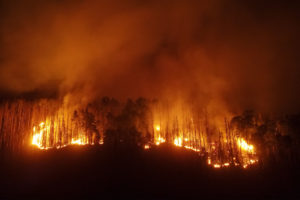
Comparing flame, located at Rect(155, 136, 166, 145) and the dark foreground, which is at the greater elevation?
flame, located at Rect(155, 136, 166, 145)

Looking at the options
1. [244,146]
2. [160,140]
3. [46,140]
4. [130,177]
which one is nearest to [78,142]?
[46,140]

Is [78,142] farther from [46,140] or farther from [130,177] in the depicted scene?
[130,177]

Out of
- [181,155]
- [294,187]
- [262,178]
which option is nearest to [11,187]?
[181,155]

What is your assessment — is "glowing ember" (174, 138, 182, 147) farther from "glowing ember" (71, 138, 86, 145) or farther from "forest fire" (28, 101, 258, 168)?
"glowing ember" (71, 138, 86, 145)

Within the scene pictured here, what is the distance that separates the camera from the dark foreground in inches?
799

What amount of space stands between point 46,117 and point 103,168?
30.6ft

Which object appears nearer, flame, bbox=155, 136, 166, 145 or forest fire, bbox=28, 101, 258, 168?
forest fire, bbox=28, 101, 258, 168

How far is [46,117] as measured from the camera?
2839 centimetres

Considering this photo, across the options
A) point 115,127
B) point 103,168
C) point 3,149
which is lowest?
Result: point 103,168

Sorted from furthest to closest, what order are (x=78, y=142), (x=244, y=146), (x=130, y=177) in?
(x=244, y=146), (x=78, y=142), (x=130, y=177)

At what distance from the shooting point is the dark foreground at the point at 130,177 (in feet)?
66.6

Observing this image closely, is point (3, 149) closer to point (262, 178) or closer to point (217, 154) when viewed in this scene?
point (217, 154)

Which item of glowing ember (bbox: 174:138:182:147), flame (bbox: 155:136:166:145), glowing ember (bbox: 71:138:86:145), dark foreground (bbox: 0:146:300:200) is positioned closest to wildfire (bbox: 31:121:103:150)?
glowing ember (bbox: 71:138:86:145)

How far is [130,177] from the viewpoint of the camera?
21859 millimetres
